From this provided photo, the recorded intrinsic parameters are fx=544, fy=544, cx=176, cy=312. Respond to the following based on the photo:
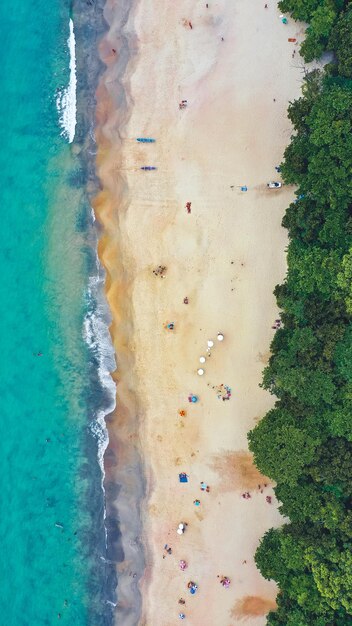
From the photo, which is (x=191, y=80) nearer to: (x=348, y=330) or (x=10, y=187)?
(x=10, y=187)

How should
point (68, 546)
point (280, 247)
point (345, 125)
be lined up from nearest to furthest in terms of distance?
point (345, 125) < point (280, 247) < point (68, 546)

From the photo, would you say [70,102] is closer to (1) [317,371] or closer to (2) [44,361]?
(2) [44,361]

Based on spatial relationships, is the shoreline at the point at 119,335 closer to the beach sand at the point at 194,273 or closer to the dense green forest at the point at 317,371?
the beach sand at the point at 194,273

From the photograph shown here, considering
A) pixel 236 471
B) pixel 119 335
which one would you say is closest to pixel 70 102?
pixel 119 335

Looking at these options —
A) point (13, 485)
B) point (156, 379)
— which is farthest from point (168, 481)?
point (13, 485)

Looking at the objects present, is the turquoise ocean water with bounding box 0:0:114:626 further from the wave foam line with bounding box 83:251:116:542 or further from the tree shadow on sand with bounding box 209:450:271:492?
the tree shadow on sand with bounding box 209:450:271:492

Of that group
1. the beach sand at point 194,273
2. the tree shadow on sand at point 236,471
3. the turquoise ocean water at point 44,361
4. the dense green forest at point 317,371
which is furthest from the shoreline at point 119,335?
the dense green forest at point 317,371

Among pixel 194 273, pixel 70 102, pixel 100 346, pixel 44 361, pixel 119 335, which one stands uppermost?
pixel 70 102
